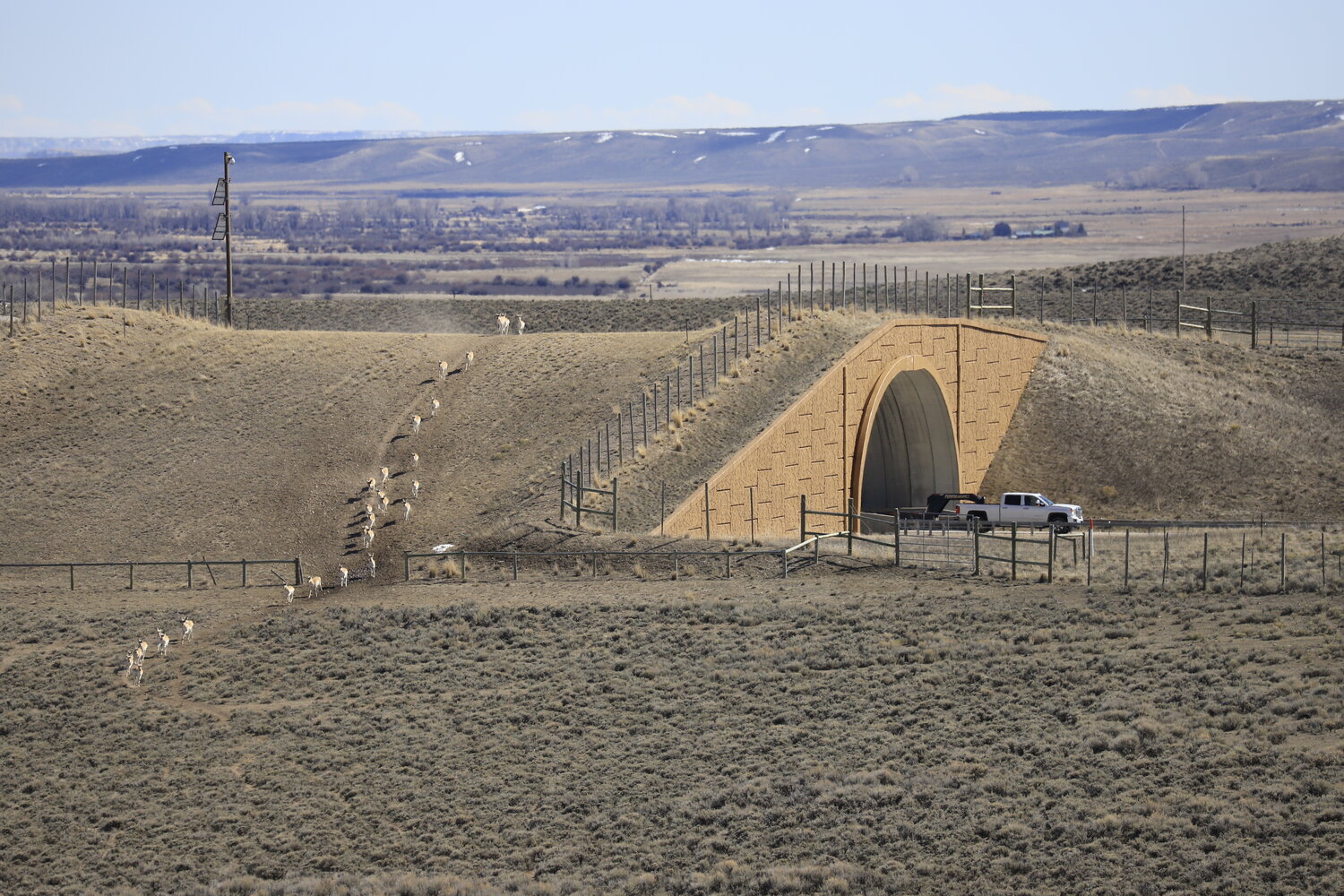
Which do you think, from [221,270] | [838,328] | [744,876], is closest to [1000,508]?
[838,328]

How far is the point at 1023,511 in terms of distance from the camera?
4406cm

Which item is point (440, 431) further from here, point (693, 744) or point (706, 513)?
point (693, 744)

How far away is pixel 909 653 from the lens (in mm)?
27875

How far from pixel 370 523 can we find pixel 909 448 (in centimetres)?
1757

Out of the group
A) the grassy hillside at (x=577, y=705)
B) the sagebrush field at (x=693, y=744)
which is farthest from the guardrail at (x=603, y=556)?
the sagebrush field at (x=693, y=744)

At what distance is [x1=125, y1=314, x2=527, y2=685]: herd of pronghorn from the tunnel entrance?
11.8m

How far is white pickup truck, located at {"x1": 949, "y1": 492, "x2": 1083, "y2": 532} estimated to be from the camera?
43.8 meters

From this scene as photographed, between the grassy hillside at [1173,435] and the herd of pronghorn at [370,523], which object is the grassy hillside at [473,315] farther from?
the herd of pronghorn at [370,523]

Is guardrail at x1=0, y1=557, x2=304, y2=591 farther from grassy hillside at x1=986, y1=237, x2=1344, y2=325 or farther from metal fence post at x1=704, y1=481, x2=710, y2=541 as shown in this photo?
grassy hillside at x1=986, y1=237, x2=1344, y2=325

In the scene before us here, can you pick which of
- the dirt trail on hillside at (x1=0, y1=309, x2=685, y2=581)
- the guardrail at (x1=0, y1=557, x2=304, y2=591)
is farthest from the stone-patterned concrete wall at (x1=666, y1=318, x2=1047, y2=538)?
the guardrail at (x1=0, y1=557, x2=304, y2=591)

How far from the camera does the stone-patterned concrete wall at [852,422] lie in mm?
38312

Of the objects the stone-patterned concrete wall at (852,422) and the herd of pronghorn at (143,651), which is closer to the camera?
the herd of pronghorn at (143,651)

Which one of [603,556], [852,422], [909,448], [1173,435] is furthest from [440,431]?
[1173,435]

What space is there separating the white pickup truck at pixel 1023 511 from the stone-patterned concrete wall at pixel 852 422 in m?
3.41
